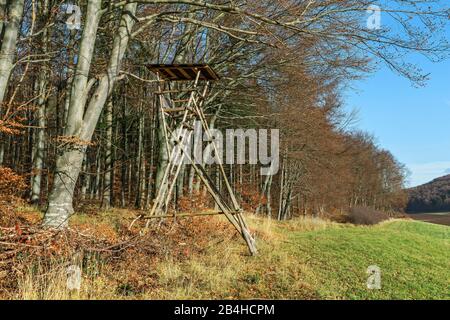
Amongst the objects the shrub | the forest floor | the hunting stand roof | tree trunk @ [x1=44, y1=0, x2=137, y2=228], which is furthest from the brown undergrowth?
the shrub

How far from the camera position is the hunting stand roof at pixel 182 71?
7.46 meters

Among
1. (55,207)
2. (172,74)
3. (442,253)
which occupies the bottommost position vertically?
(442,253)

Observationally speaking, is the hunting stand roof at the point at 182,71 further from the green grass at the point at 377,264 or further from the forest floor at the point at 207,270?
the green grass at the point at 377,264

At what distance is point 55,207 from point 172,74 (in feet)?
12.6

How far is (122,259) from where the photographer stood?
578 cm

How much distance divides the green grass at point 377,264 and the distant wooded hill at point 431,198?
74.2m

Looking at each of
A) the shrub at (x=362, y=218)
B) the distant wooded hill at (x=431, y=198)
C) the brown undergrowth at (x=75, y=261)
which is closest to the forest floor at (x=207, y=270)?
the brown undergrowth at (x=75, y=261)

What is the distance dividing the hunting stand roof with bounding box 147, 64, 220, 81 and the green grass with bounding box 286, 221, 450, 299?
4665mm

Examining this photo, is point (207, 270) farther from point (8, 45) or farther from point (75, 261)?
point (8, 45)

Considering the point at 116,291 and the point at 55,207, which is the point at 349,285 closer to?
the point at 116,291

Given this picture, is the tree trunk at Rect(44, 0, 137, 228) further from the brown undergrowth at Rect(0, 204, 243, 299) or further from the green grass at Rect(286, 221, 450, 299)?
the green grass at Rect(286, 221, 450, 299)

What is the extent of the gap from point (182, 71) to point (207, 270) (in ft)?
14.3
